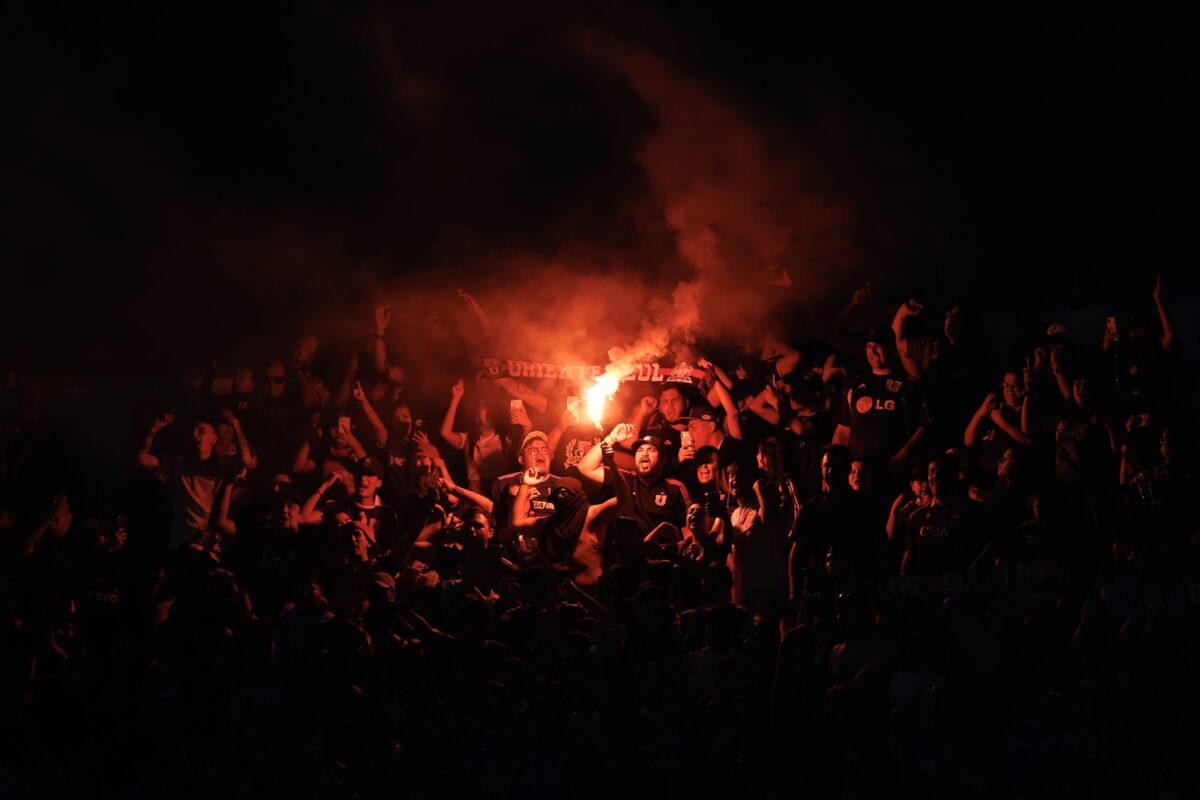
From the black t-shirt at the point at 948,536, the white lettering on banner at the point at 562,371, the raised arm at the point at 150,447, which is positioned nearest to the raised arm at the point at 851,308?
the white lettering on banner at the point at 562,371

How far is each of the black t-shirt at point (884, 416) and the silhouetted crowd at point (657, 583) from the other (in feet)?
0.06

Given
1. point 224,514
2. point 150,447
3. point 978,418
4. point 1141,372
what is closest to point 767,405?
point 978,418

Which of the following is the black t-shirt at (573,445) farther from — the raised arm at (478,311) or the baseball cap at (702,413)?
the raised arm at (478,311)

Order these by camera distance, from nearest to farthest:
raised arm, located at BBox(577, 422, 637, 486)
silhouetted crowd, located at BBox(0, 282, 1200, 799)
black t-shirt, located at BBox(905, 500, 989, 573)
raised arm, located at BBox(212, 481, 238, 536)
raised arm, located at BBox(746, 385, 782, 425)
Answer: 1. silhouetted crowd, located at BBox(0, 282, 1200, 799)
2. black t-shirt, located at BBox(905, 500, 989, 573)
3. raised arm, located at BBox(746, 385, 782, 425)
4. raised arm, located at BBox(577, 422, 637, 486)
5. raised arm, located at BBox(212, 481, 238, 536)

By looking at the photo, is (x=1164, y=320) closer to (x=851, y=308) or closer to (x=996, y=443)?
(x=996, y=443)

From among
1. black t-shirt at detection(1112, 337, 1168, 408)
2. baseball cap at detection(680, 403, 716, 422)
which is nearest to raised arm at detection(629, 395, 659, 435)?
baseball cap at detection(680, 403, 716, 422)

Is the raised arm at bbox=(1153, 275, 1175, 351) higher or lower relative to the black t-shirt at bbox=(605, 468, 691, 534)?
higher

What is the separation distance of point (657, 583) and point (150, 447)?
4.19 m

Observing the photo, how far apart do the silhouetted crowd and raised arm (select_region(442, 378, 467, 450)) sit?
0.02m

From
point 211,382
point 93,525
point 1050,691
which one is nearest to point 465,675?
point 1050,691

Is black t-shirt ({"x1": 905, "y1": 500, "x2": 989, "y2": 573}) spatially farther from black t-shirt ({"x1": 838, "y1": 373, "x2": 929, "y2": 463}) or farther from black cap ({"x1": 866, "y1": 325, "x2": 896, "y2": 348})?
black cap ({"x1": 866, "y1": 325, "x2": 896, "y2": 348})

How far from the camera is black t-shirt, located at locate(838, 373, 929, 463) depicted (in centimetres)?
763

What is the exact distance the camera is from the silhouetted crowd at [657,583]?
232 inches

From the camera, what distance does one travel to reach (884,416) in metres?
7.64
